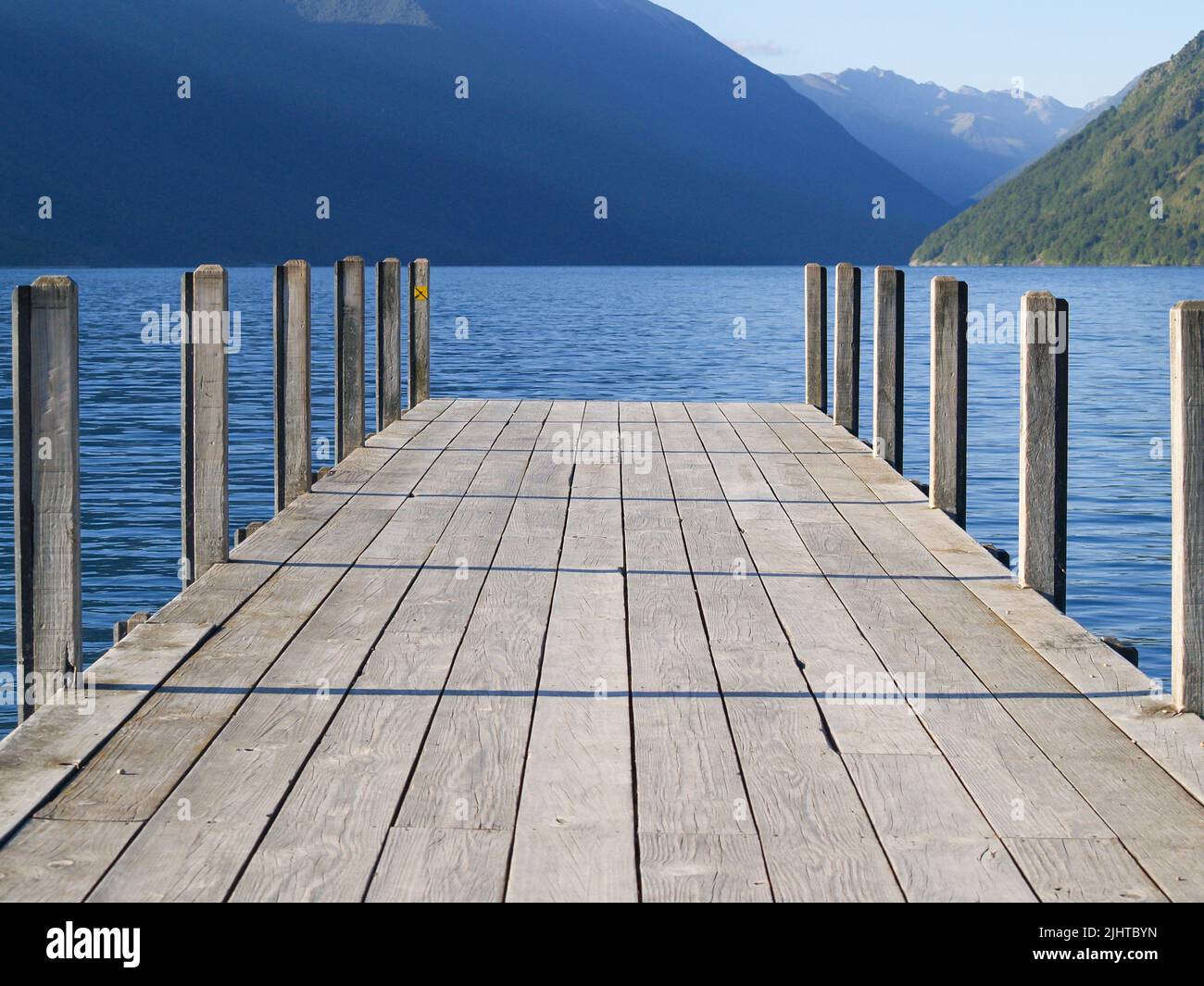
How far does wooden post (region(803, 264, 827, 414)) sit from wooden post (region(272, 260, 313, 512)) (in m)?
4.86

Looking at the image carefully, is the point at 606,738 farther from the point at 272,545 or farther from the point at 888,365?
the point at 888,365

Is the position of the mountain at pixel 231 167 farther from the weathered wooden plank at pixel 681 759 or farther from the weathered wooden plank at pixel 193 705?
the weathered wooden plank at pixel 681 759

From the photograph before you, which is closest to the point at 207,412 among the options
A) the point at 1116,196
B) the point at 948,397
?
the point at 948,397

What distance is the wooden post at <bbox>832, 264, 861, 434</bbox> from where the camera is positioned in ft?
32.7

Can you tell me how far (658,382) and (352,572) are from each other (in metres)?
22.7

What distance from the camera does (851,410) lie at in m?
10.1

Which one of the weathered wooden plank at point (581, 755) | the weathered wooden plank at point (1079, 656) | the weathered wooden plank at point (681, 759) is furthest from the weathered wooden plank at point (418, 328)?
the weathered wooden plank at point (681, 759)

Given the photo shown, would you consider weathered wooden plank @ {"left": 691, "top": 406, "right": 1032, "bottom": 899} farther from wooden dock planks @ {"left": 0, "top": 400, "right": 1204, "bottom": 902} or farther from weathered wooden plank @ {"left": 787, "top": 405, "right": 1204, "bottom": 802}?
weathered wooden plank @ {"left": 787, "top": 405, "right": 1204, "bottom": 802}

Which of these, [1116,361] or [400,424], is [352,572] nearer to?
[400,424]

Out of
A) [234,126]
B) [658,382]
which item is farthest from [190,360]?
[234,126]

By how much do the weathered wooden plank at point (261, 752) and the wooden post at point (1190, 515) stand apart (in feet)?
7.38

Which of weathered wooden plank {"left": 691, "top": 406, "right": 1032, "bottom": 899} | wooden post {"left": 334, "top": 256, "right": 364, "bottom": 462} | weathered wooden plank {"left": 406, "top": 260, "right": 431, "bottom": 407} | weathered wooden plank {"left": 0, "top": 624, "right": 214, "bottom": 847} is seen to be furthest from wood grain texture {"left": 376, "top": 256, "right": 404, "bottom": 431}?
weathered wooden plank {"left": 0, "top": 624, "right": 214, "bottom": 847}

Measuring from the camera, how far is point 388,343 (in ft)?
33.3

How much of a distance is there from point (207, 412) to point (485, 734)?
254 centimetres
